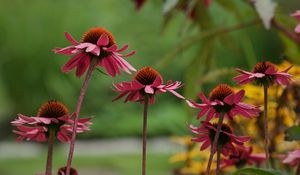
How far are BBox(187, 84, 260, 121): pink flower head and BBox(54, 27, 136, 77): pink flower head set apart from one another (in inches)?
2.3

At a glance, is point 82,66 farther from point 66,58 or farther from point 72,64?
point 66,58

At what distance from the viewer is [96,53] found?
0.44 m

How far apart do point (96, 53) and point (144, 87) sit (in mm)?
48

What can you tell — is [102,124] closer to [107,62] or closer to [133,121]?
[133,121]

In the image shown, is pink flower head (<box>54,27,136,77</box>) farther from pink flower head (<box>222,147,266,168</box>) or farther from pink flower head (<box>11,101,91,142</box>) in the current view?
pink flower head (<box>222,147,266,168</box>)

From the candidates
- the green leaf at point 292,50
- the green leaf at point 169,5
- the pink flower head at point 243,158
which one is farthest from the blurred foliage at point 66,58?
the pink flower head at point 243,158

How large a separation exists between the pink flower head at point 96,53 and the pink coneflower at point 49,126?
0.11 ft

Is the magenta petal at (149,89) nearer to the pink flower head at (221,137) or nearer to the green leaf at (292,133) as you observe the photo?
the pink flower head at (221,137)

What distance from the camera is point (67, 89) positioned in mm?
8359

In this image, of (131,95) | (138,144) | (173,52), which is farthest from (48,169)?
(138,144)

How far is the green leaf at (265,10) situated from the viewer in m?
0.70

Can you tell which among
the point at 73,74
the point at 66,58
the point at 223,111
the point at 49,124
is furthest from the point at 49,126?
the point at 73,74

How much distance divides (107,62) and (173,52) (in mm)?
557

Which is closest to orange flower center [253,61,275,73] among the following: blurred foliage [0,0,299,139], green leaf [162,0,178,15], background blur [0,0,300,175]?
green leaf [162,0,178,15]
